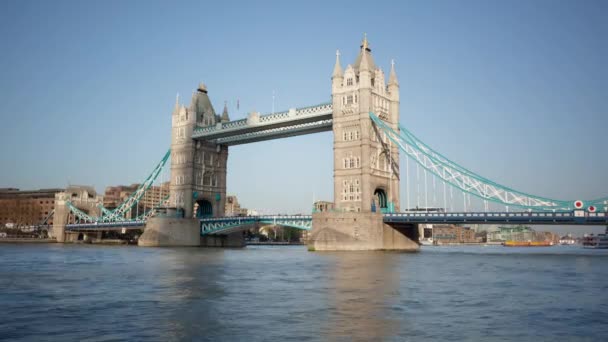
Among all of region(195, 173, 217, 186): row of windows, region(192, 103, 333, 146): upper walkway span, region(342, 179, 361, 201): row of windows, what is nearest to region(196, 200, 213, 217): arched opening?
region(195, 173, 217, 186): row of windows

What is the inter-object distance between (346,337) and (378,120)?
52.1 meters

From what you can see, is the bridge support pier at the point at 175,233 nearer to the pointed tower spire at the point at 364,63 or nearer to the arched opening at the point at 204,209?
the arched opening at the point at 204,209

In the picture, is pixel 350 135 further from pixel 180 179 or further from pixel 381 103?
pixel 180 179

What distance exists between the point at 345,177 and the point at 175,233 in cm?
2997

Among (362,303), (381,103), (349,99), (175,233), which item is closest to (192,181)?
(175,233)

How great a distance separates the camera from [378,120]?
210 feet

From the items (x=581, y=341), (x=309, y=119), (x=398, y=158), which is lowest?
(x=581, y=341)

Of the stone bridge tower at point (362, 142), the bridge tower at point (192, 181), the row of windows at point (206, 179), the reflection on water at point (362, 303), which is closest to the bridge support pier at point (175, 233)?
the bridge tower at point (192, 181)

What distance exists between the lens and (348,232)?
58.4 meters

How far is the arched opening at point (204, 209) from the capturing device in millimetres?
88812

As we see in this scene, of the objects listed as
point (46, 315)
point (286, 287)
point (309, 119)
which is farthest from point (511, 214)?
point (46, 315)

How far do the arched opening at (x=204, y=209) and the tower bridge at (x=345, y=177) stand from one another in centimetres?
17

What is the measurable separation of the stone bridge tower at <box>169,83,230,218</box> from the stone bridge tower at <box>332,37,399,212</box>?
93.3 ft

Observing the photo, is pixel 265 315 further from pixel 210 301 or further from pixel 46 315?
pixel 46 315
